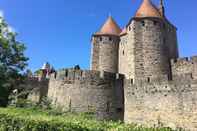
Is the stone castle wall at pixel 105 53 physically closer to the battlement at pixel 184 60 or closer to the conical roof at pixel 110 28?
the conical roof at pixel 110 28

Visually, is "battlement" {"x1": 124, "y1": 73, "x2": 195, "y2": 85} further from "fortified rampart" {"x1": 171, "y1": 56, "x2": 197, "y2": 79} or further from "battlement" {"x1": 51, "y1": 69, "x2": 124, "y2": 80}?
"fortified rampart" {"x1": 171, "y1": 56, "x2": 197, "y2": 79}

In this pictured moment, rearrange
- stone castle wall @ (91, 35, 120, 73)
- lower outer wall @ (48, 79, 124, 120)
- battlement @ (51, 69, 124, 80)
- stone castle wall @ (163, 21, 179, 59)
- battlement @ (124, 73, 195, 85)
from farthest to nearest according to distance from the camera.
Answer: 1. stone castle wall @ (91, 35, 120, 73)
2. stone castle wall @ (163, 21, 179, 59)
3. battlement @ (51, 69, 124, 80)
4. lower outer wall @ (48, 79, 124, 120)
5. battlement @ (124, 73, 195, 85)

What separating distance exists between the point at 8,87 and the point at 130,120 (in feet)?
42.9

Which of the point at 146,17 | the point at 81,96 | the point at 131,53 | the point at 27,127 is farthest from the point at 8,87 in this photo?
the point at 27,127

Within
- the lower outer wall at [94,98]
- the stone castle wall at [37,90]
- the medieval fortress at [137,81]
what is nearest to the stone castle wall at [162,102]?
the medieval fortress at [137,81]

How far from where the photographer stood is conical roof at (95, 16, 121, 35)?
1179 inches

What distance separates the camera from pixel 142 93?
2055cm

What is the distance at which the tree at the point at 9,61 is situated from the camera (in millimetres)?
27031

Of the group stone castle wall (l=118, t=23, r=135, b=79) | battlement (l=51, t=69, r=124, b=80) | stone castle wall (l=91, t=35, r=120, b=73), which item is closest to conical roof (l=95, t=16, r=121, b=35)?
stone castle wall (l=91, t=35, r=120, b=73)

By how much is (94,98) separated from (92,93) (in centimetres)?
41

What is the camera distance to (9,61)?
27.7m

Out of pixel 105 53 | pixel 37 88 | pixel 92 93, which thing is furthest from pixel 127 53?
pixel 37 88

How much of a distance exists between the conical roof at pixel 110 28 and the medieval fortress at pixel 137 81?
0.38 m

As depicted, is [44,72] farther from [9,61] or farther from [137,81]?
[137,81]
